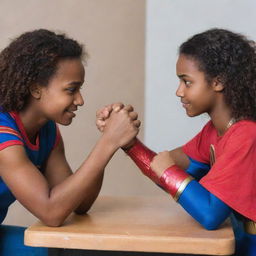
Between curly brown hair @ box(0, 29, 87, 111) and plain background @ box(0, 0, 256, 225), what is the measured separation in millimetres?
1337

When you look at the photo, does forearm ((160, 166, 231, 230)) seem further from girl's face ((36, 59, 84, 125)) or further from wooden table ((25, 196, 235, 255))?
girl's face ((36, 59, 84, 125))

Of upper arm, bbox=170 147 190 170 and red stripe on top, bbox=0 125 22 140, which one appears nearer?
red stripe on top, bbox=0 125 22 140

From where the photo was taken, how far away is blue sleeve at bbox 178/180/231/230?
5.29 ft

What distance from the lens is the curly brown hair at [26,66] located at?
178cm

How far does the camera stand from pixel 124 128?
1.75 meters

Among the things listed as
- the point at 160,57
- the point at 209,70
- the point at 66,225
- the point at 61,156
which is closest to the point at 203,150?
the point at 209,70

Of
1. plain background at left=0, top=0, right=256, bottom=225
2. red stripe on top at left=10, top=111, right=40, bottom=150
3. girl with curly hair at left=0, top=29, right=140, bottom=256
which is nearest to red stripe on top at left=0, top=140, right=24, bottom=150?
girl with curly hair at left=0, top=29, right=140, bottom=256

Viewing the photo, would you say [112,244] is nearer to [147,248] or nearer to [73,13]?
[147,248]

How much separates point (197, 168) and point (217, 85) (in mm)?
374

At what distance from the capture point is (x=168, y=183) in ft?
5.49

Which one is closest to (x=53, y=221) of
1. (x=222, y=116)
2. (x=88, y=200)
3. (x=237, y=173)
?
(x=88, y=200)

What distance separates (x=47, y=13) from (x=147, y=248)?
6.29 feet

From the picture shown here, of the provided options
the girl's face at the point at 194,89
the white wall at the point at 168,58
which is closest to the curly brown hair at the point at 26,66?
the girl's face at the point at 194,89

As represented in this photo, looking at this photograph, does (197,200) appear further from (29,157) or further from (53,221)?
(29,157)
